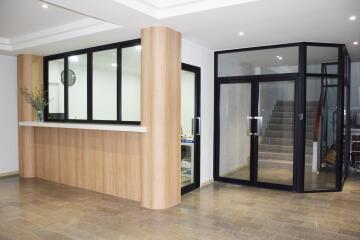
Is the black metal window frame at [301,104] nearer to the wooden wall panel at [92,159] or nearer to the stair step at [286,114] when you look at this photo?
the stair step at [286,114]

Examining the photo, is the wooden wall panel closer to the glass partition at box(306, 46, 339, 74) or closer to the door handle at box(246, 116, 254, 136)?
the door handle at box(246, 116, 254, 136)

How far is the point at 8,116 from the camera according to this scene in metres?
6.65

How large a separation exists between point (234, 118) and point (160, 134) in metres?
2.25

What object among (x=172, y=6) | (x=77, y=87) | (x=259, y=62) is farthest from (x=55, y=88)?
(x=259, y=62)

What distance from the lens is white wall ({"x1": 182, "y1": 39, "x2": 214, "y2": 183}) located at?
5.57 meters

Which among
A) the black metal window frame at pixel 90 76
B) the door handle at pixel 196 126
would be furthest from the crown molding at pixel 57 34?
the door handle at pixel 196 126

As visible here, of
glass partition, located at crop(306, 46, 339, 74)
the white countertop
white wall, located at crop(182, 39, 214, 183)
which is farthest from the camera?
white wall, located at crop(182, 39, 214, 183)

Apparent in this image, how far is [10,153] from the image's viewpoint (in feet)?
21.9

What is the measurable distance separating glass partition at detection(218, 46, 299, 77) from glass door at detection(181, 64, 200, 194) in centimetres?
87

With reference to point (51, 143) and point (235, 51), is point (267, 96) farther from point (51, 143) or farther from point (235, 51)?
point (51, 143)

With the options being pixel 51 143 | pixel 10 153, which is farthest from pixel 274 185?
pixel 10 153

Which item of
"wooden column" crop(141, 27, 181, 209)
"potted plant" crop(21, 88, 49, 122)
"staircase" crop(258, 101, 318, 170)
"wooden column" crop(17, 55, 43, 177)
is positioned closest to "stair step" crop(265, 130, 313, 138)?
"staircase" crop(258, 101, 318, 170)

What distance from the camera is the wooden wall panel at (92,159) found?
15.9 feet

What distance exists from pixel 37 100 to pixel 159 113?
11.4 feet
